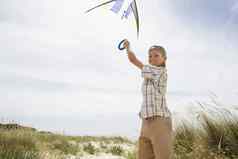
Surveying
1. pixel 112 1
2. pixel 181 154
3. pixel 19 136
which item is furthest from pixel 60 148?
pixel 112 1

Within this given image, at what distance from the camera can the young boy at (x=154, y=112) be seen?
3.98 metres

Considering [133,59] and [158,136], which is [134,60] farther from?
[158,136]

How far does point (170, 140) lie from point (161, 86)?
22.0 inches

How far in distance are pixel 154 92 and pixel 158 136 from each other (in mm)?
445

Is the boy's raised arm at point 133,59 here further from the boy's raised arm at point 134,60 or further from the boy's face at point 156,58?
the boy's face at point 156,58

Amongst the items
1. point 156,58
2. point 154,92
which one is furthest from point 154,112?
point 156,58

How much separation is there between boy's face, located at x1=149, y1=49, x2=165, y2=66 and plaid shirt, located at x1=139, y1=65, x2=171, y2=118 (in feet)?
0.30

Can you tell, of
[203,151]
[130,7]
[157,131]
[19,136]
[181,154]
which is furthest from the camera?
[19,136]

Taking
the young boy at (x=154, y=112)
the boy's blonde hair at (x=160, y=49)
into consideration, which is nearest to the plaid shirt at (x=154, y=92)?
the young boy at (x=154, y=112)

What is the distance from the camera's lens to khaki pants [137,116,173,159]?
3.97 m

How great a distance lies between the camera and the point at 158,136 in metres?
3.97

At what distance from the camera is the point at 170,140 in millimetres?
4078

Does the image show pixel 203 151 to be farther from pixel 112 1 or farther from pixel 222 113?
pixel 112 1

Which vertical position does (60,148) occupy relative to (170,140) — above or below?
below
